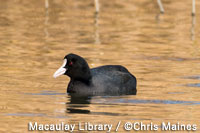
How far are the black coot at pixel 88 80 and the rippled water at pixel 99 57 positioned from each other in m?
0.33

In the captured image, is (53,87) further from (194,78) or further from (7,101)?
(194,78)

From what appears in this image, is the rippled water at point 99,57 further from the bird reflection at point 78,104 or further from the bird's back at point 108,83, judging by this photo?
the bird's back at point 108,83

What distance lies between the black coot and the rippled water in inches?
12.9

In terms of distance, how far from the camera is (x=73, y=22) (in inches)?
1112

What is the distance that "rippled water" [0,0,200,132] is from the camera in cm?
1327

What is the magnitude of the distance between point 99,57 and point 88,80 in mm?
4654

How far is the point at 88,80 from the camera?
15430 millimetres

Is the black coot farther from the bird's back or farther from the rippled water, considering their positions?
the rippled water

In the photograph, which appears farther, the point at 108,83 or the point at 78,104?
the point at 108,83

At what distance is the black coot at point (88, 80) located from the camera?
50.2 feet

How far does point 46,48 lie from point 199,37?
584cm

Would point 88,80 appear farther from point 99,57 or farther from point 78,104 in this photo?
point 99,57

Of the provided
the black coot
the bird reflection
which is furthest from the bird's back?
the bird reflection

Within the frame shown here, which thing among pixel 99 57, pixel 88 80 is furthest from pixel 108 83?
pixel 99 57
